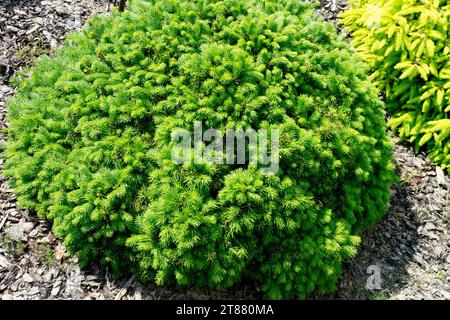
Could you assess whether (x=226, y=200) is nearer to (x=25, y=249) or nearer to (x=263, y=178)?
(x=263, y=178)

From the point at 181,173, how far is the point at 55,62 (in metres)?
1.79

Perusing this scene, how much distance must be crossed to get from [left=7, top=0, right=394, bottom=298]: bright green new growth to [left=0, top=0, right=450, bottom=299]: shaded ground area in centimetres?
24

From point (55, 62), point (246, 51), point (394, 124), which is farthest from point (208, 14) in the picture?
point (394, 124)

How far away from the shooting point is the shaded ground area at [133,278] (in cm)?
386

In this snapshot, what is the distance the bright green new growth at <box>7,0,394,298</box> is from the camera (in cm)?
352

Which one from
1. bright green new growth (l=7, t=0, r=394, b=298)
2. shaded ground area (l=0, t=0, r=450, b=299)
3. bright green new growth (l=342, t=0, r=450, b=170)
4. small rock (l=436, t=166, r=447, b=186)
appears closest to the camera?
bright green new growth (l=7, t=0, r=394, b=298)

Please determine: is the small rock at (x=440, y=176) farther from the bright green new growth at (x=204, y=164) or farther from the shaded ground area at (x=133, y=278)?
the bright green new growth at (x=204, y=164)

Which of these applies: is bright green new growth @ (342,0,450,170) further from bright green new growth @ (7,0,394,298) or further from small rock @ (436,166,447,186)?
bright green new growth @ (7,0,394,298)

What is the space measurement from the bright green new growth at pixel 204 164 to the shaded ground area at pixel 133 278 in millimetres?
241

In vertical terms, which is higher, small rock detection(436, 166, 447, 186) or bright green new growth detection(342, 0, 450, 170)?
bright green new growth detection(342, 0, 450, 170)

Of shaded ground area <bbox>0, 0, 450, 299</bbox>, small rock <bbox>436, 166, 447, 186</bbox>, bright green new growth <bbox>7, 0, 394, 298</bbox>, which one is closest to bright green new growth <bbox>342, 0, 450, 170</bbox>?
small rock <bbox>436, 166, 447, 186</bbox>

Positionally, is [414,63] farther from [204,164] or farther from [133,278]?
[133,278]

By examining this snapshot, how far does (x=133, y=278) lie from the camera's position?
3.93 meters

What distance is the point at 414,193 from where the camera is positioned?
16.4 feet
